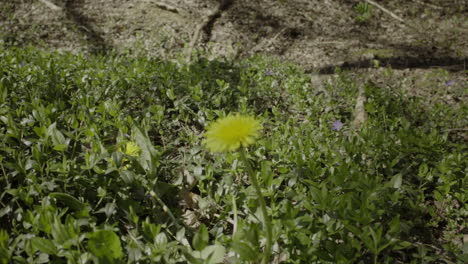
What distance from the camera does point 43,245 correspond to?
150cm

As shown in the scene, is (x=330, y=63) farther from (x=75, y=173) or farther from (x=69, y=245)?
(x=69, y=245)

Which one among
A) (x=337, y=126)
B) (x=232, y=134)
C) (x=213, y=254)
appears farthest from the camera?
(x=337, y=126)

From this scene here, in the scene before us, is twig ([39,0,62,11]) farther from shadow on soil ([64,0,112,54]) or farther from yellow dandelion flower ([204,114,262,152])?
yellow dandelion flower ([204,114,262,152])

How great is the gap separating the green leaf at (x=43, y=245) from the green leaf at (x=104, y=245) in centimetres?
17

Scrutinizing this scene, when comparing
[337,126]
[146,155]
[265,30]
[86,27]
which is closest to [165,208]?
[146,155]

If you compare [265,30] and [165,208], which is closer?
[165,208]

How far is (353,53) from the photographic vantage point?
4.96m

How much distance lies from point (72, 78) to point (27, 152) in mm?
1320

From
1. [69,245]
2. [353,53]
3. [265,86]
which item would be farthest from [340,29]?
[69,245]

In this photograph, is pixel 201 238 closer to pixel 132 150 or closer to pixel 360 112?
pixel 132 150

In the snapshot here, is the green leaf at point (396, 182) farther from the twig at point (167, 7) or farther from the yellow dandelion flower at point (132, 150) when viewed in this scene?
the twig at point (167, 7)

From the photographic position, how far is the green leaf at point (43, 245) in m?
1.50

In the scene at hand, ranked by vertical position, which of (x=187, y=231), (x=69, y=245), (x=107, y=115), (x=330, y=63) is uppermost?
(x=69, y=245)

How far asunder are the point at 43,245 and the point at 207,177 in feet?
3.19
